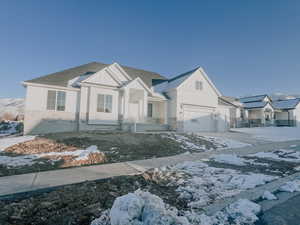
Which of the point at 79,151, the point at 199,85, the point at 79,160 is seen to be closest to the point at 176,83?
the point at 199,85

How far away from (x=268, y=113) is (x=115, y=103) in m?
27.3

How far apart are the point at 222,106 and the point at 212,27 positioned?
8.79 m

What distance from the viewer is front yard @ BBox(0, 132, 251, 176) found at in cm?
557

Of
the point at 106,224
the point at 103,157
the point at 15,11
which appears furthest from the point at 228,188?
→ the point at 15,11

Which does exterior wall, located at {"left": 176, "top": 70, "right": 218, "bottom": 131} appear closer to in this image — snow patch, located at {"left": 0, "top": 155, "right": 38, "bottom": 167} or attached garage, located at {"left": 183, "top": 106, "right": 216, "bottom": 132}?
attached garage, located at {"left": 183, "top": 106, "right": 216, "bottom": 132}

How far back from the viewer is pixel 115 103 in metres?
13.8

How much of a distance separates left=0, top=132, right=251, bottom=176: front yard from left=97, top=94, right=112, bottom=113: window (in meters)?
4.52

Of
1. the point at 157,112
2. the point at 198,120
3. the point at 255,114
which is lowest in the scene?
the point at 198,120

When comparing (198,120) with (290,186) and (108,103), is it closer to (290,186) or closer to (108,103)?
(108,103)

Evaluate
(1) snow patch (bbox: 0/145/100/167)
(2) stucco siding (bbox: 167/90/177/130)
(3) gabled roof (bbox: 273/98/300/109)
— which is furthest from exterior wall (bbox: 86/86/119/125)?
(3) gabled roof (bbox: 273/98/300/109)

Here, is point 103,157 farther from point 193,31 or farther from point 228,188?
point 193,31

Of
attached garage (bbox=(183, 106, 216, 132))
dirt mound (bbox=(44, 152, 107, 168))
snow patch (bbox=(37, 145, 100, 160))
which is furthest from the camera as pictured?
attached garage (bbox=(183, 106, 216, 132))

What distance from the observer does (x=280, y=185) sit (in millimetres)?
3846

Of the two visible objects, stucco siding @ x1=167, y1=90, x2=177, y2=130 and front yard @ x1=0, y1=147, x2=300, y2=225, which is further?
stucco siding @ x1=167, y1=90, x2=177, y2=130
